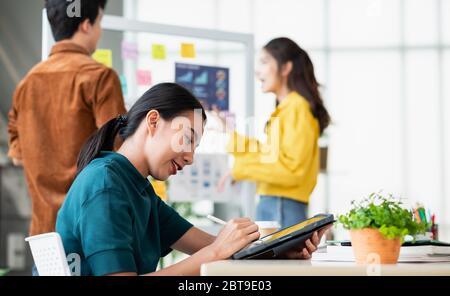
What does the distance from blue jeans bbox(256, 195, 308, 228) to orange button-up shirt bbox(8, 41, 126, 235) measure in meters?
0.73

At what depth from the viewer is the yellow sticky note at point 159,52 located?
2717mm

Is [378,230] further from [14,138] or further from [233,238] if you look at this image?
[14,138]

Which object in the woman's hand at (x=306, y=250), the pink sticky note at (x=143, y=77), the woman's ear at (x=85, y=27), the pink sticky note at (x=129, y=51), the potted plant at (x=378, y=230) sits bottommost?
the woman's hand at (x=306, y=250)

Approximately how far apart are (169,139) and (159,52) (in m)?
1.58

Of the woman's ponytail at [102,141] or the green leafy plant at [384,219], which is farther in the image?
the woman's ponytail at [102,141]

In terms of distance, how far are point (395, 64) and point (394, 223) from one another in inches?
189

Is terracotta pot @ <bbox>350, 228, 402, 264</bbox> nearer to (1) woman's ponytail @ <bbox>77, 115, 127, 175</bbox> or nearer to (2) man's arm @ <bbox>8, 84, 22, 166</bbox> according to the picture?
(1) woman's ponytail @ <bbox>77, 115, 127, 175</bbox>

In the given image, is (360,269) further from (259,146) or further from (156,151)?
(259,146)

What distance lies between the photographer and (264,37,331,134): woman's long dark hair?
2537mm

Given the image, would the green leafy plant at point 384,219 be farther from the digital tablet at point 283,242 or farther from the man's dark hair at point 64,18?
the man's dark hair at point 64,18

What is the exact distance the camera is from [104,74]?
6.06ft

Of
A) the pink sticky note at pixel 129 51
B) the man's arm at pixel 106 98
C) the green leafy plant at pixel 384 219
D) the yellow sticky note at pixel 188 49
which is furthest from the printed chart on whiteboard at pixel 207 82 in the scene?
the green leafy plant at pixel 384 219

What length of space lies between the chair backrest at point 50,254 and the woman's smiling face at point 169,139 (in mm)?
254
